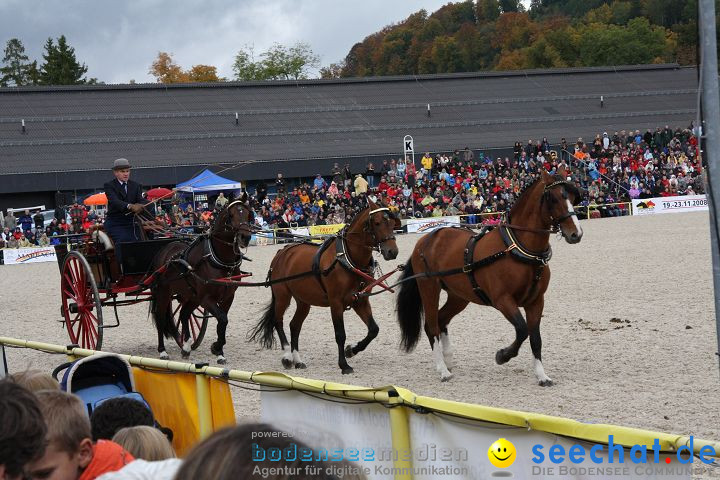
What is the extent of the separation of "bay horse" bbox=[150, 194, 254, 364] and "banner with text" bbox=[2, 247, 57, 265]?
2104 cm

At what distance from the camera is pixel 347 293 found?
10.1 meters

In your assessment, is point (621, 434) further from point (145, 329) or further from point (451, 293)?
point (145, 329)

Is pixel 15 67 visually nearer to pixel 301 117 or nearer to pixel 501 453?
pixel 301 117

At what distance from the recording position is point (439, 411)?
11.5 feet

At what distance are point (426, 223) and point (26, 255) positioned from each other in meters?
13.9

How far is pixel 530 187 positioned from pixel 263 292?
11666mm

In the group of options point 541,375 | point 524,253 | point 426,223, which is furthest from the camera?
point 426,223

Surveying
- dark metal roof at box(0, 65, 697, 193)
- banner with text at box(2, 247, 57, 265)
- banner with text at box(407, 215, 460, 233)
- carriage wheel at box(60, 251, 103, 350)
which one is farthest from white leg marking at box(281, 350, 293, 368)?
dark metal roof at box(0, 65, 697, 193)

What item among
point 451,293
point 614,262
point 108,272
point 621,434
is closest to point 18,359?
point 108,272

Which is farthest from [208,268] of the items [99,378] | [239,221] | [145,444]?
[145,444]

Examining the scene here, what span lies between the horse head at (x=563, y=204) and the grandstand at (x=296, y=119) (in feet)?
114

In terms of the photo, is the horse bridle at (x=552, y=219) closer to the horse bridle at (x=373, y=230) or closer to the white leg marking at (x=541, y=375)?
the white leg marking at (x=541, y=375)

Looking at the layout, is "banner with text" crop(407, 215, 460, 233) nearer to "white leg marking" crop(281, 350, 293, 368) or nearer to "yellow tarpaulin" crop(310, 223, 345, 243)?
"yellow tarpaulin" crop(310, 223, 345, 243)

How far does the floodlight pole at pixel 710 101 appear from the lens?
4934 mm
